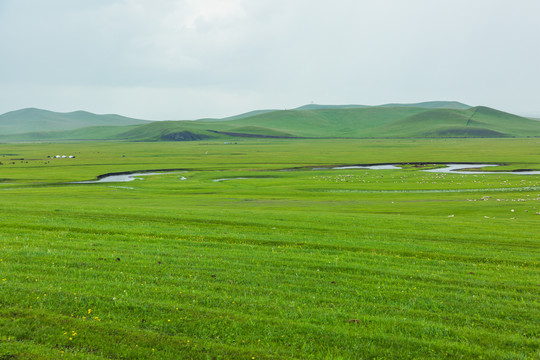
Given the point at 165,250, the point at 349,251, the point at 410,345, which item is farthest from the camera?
the point at 349,251

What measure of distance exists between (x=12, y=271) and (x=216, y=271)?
669cm

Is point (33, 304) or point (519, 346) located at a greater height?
point (33, 304)

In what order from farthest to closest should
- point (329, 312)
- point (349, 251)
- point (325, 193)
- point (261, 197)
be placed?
point (325, 193) → point (261, 197) → point (349, 251) → point (329, 312)

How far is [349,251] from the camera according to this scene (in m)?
19.3

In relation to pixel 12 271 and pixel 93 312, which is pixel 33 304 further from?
pixel 12 271

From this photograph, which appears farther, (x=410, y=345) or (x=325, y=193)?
(x=325, y=193)

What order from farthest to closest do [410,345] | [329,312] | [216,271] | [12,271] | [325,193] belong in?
[325,193]
[216,271]
[12,271]
[329,312]
[410,345]

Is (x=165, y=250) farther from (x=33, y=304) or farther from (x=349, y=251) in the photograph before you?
(x=349, y=251)

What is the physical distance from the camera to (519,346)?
1003 centimetres

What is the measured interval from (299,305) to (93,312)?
5683 millimetres

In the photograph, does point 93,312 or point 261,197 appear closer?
point 93,312

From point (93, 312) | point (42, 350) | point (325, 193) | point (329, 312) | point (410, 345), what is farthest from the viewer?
point (325, 193)

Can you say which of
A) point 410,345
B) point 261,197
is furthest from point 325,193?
point 410,345

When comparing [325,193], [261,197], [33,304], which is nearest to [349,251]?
[33,304]
